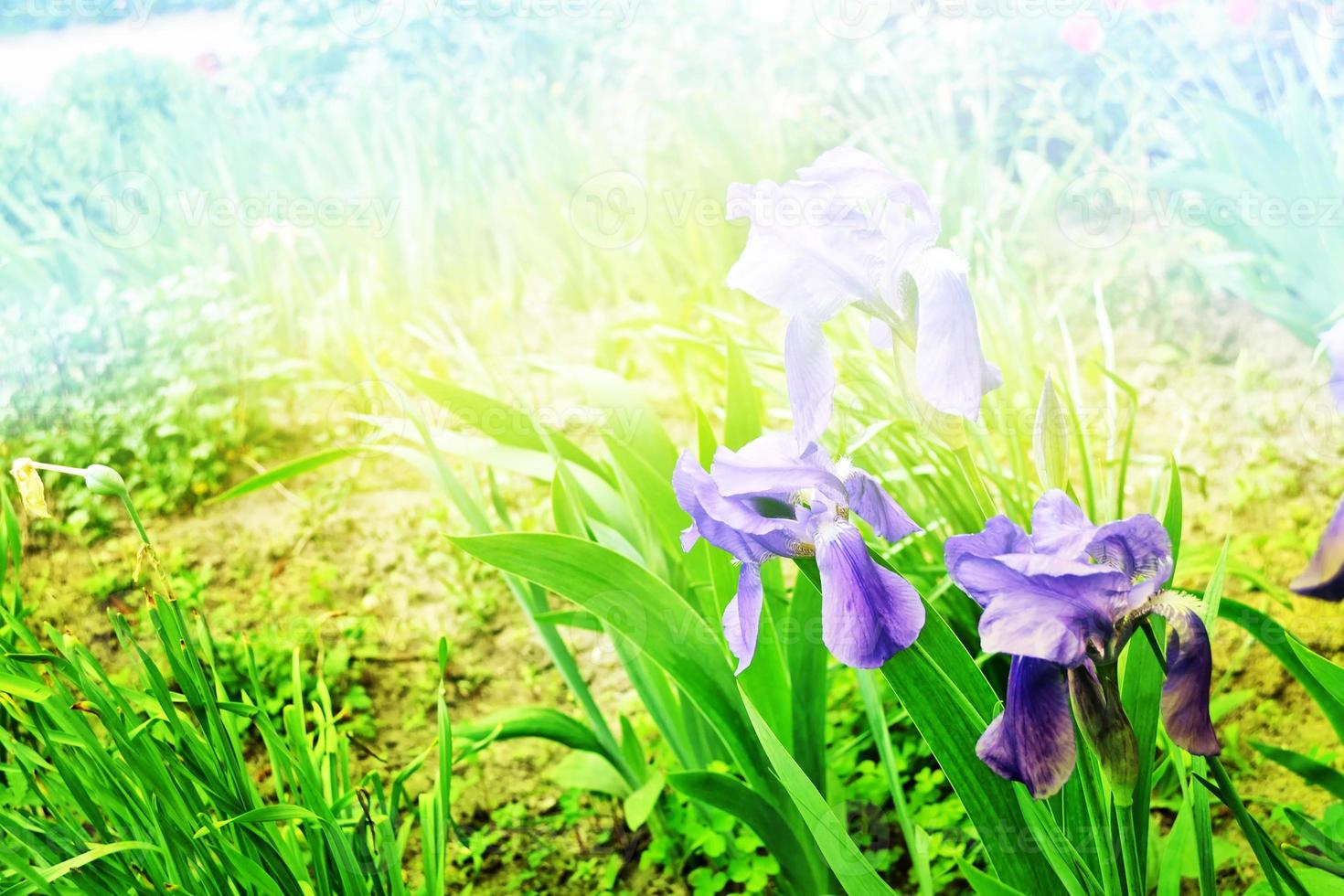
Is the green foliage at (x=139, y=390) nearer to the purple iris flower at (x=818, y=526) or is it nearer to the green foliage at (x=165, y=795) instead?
the green foliage at (x=165, y=795)

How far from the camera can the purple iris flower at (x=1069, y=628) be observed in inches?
22.3

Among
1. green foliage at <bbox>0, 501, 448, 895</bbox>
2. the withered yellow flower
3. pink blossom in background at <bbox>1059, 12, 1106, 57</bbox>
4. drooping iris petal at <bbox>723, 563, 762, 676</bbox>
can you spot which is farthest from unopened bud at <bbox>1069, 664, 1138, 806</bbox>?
pink blossom in background at <bbox>1059, 12, 1106, 57</bbox>

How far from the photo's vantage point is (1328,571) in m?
0.74

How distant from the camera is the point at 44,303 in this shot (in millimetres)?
2525

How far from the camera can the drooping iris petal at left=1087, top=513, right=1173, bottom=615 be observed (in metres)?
0.58

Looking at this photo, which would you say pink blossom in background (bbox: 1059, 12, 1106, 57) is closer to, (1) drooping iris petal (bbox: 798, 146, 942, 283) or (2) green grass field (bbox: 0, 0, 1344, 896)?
(2) green grass field (bbox: 0, 0, 1344, 896)

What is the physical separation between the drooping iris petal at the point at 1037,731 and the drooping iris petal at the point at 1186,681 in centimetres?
6

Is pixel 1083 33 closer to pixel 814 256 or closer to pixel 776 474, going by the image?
pixel 814 256

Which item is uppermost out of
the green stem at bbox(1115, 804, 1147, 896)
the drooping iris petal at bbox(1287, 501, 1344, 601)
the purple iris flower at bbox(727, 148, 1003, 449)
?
the purple iris flower at bbox(727, 148, 1003, 449)

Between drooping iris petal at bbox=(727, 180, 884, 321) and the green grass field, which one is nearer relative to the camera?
drooping iris petal at bbox=(727, 180, 884, 321)

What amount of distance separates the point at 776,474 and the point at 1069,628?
20 cm

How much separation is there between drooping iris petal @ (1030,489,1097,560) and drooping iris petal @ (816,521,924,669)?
0.10m

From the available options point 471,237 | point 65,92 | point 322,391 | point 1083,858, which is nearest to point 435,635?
point 322,391

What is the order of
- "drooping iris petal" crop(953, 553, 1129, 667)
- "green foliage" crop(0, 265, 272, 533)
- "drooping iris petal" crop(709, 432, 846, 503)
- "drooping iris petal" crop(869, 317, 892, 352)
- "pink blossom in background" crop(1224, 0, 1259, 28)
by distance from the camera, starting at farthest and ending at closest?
"pink blossom in background" crop(1224, 0, 1259, 28) < "green foliage" crop(0, 265, 272, 533) < "drooping iris petal" crop(869, 317, 892, 352) < "drooping iris petal" crop(709, 432, 846, 503) < "drooping iris petal" crop(953, 553, 1129, 667)
